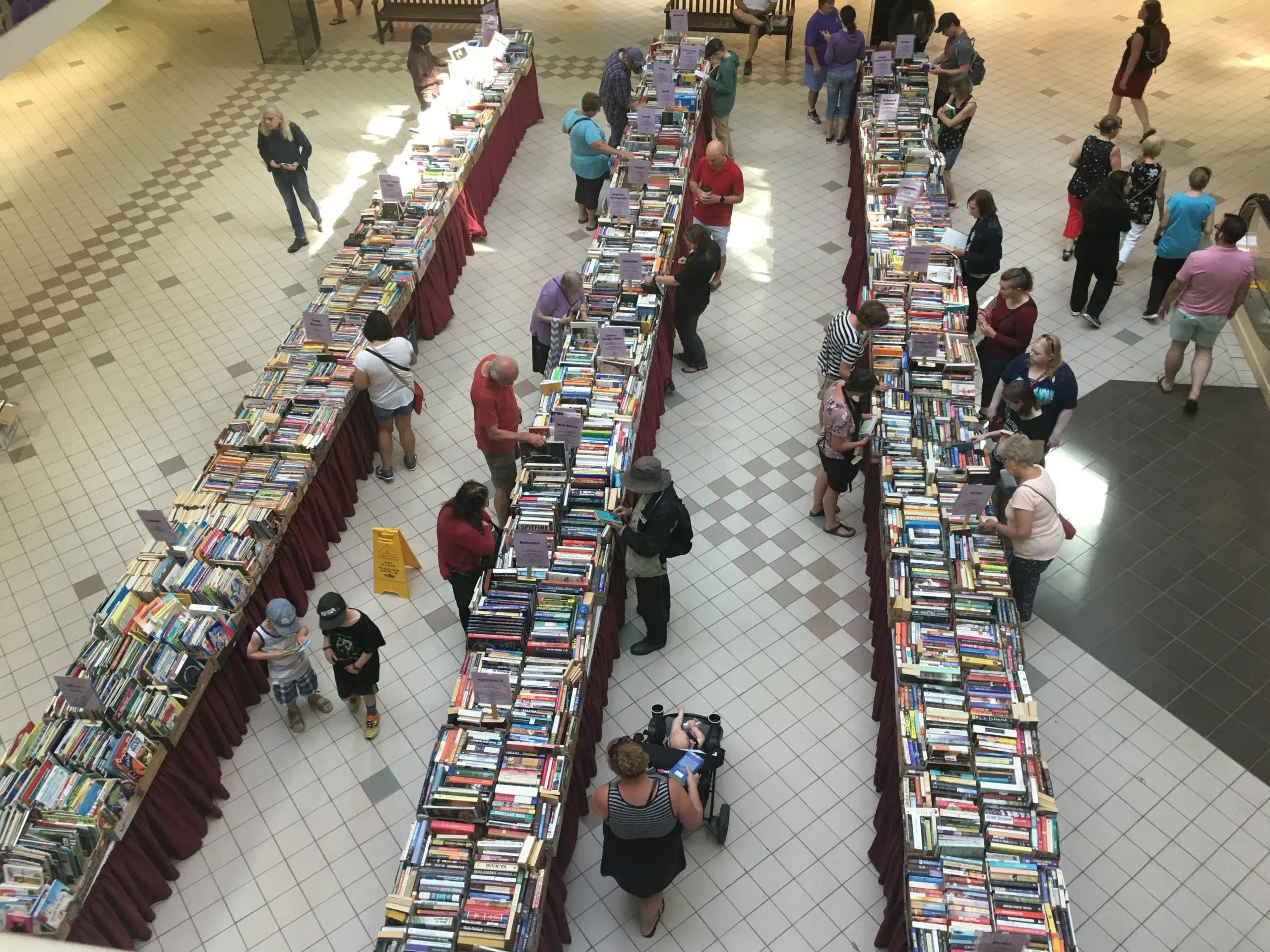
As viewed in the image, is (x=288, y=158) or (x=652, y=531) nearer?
(x=652, y=531)

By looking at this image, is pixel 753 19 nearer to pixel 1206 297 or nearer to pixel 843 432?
pixel 1206 297

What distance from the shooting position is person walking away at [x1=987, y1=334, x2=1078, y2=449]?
24.8 feet

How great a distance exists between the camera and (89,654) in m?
6.66

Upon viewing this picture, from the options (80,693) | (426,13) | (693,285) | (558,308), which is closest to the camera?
(80,693)

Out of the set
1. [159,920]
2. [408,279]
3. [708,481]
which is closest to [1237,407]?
[708,481]

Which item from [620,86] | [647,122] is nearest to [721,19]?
[620,86]

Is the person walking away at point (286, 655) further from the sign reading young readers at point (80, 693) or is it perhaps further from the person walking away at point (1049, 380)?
the person walking away at point (1049, 380)

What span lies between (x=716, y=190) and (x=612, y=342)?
9.59ft

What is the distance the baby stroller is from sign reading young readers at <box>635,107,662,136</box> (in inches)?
278

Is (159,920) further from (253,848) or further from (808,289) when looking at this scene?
(808,289)

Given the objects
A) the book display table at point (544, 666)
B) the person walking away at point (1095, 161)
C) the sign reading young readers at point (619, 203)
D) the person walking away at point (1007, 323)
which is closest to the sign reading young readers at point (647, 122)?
the sign reading young readers at point (619, 203)

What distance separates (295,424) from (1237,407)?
842cm

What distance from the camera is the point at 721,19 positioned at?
1595 centimetres

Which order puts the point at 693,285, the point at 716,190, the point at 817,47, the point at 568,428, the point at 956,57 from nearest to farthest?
the point at 568,428 < the point at 693,285 < the point at 716,190 < the point at 956,57 < the point at 817,47
